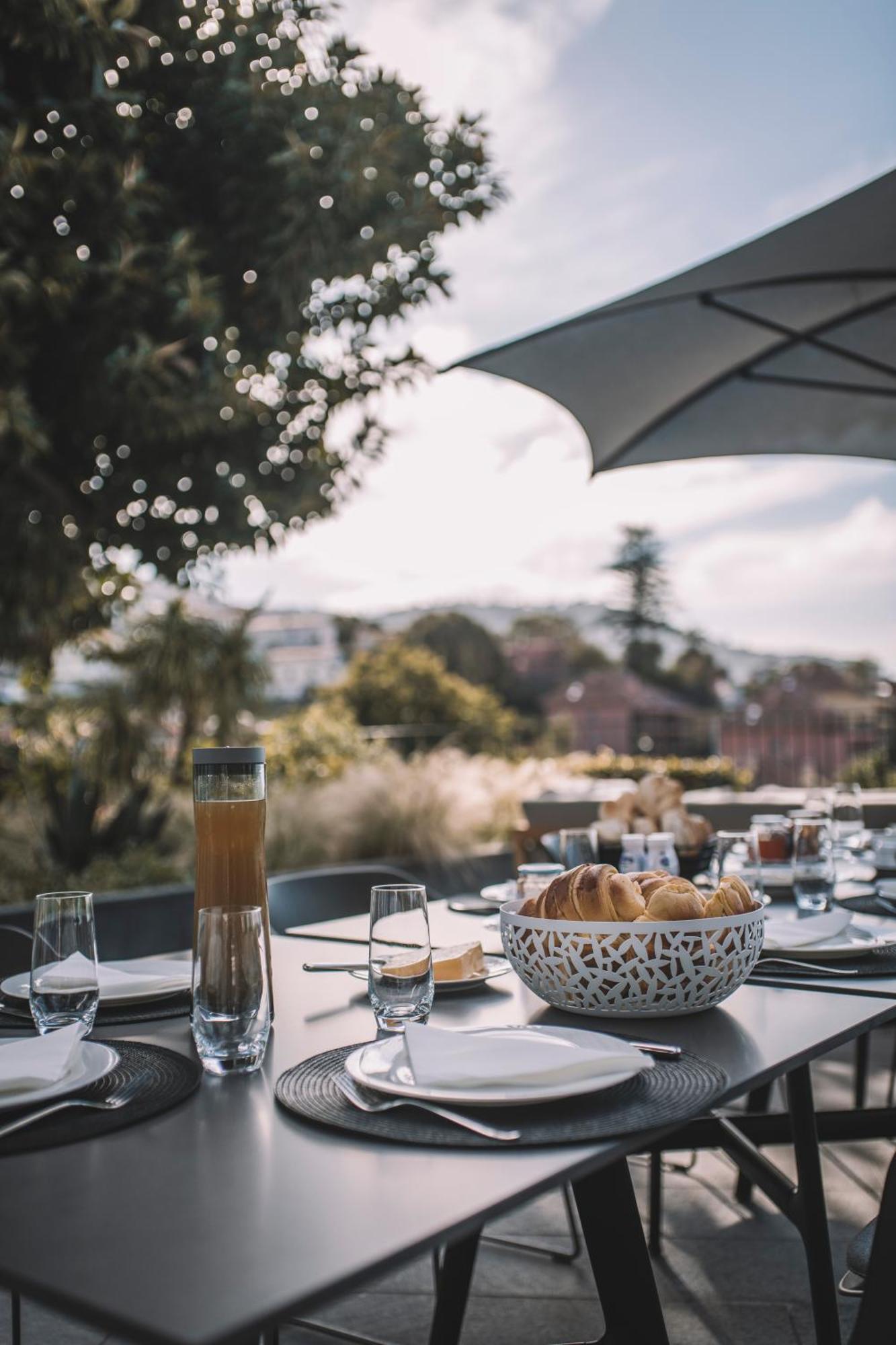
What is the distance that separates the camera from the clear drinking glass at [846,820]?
250 centimetres

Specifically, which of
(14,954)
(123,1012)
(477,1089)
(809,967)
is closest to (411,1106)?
(477,1089)

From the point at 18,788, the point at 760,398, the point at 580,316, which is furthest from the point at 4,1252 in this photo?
the point at 18,788

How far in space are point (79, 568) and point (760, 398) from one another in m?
3.31

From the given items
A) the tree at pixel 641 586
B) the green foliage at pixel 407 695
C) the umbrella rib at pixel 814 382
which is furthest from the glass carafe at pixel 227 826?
the tree at pixel 641 586

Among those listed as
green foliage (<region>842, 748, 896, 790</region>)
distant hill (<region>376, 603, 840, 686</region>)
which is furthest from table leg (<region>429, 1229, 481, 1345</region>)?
distant hill (<region>376, 603, 840, 686</region>)

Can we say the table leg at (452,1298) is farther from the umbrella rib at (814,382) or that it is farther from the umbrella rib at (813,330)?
the umbrella rib at (814,382)

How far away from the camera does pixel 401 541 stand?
46.8 m

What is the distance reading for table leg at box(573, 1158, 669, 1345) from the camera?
1.16 m

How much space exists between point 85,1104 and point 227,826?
1.11 feet

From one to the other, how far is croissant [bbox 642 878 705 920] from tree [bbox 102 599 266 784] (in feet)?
18.1

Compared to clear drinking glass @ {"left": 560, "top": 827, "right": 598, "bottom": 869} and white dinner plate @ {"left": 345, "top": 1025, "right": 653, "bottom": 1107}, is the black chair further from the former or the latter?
clear drinking glass @ {"left": 560, "top": 827, "right": 598, "bottom": 869}

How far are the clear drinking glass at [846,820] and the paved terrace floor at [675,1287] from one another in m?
0.84

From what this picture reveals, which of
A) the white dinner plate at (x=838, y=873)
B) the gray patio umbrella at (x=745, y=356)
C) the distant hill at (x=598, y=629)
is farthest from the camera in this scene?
the distant hill at (x=598, y=629)

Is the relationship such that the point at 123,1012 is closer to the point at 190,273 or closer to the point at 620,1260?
the point at 620,1260
